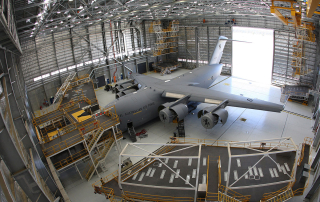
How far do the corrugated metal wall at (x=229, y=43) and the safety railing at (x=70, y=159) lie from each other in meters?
30.0

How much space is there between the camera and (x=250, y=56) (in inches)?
1709

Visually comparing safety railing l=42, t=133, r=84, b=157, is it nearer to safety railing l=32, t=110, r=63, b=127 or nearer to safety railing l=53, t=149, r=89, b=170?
safety railing l=53, t=149, r=89, b=170

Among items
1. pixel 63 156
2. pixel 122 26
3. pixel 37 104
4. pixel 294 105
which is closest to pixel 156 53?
pixel 122 26

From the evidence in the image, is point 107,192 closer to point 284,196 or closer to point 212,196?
point 212,196

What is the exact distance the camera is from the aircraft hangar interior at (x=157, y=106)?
501 inches

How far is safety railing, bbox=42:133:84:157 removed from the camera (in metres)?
15.1

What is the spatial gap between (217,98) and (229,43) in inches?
827

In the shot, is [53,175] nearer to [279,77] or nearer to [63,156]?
[63,156]

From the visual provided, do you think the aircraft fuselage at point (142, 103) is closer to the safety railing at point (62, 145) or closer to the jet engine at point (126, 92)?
the jet engine at point (126, 92)

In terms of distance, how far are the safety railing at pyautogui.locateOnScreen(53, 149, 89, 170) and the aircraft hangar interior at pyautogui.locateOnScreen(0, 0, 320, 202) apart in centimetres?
8

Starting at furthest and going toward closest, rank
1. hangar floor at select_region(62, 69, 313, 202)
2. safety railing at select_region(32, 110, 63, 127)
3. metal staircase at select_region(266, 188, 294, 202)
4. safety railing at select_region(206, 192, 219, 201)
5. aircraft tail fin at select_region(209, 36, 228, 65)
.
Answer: aircraft tail fin at select_region(209, 36, 228, 65) → safety railing at select_region(32, 110, 63, 127) → hangar floor at select_region(62, 69, 313, 202) → safety railing at select_region(206, 192, 219, 201) → metal staircase at select_region(266, 188, 294, 202)

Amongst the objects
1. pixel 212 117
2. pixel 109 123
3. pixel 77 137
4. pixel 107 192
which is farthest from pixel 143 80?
pixel 107 192

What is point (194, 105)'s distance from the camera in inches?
1025

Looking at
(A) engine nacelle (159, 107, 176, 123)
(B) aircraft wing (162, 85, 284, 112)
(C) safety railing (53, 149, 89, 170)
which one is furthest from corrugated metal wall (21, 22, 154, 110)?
(A) engine nacelle (159, 107, 176, 123)
